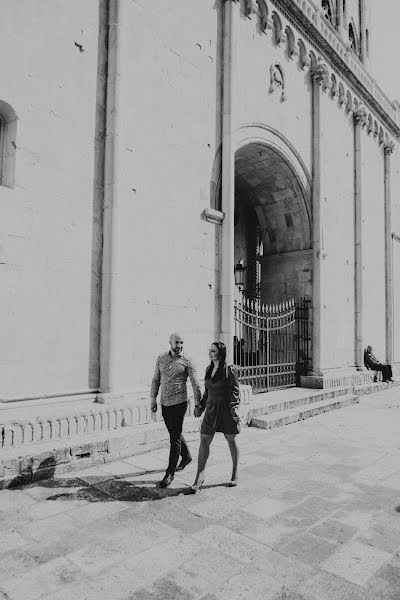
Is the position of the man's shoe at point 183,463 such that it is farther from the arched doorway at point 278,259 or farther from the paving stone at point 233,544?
the arched doorway at point 278,259

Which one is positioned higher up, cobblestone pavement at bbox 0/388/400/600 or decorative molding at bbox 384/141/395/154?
decorative molding at bbox 384/141/395/154

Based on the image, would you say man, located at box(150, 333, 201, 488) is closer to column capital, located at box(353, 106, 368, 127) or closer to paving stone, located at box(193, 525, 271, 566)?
paving stone, located at box(193, 525, 271, 566)

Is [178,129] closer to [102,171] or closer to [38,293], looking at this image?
[102,171]

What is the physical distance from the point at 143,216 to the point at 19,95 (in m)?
2.50

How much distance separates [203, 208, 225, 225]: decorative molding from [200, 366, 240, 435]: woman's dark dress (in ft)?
14.6

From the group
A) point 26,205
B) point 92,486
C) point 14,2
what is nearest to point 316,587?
point 92,486

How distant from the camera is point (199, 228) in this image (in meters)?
8.76

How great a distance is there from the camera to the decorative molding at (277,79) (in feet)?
36.6

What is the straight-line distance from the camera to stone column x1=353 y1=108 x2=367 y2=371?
46.2 feet

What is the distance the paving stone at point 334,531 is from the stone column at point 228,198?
4967 millimetres

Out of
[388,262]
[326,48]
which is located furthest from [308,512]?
[388,262]

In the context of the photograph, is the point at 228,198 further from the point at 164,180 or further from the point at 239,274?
the point at 239,274

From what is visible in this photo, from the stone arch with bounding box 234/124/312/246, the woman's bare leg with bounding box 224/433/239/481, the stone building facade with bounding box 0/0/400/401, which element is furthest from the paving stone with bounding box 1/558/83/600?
the stone arch with bounding box 234/124/312/246

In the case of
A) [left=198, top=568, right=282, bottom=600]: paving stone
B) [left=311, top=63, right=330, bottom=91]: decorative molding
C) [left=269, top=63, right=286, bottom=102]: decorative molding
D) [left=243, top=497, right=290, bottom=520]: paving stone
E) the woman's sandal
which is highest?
[left=311, top=63, right=330, bottom=91]: decorative molding
